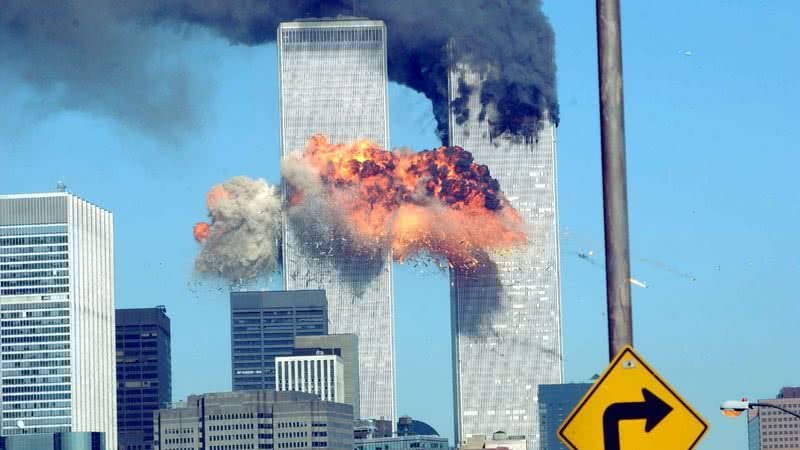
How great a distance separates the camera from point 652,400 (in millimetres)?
24641

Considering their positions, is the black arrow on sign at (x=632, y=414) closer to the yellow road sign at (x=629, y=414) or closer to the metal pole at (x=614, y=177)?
the yellow road sign at (x=629, y=414)

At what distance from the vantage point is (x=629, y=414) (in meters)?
24.7

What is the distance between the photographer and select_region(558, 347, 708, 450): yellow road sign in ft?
80.3

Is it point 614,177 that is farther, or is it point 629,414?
point 614,177

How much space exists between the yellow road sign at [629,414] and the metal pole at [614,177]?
2.40 ft

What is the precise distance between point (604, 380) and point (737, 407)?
1370 inches

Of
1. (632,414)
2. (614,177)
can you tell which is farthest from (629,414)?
(614,177)

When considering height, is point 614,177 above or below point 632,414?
above

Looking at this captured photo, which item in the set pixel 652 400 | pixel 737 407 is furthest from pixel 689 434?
pixel 737 407

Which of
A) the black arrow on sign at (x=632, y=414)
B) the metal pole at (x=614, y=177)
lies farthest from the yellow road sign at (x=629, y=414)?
the metal pole at (x=614, y=177)

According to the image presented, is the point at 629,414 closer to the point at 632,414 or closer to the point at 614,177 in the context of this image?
the point at 632,414

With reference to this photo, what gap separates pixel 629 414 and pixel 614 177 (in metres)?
2.77

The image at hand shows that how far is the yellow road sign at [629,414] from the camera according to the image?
24469mm

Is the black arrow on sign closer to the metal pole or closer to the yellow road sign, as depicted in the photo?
the yellow road sign
